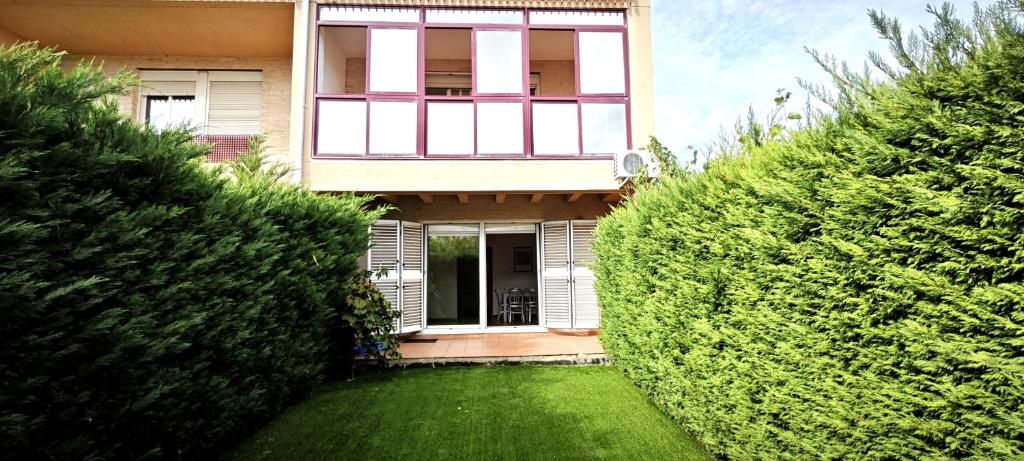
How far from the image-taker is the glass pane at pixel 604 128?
816 cm

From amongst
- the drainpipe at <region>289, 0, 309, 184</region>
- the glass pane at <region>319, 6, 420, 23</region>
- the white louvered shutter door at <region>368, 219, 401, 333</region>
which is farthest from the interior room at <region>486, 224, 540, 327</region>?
the glass pane at <region>319, 6, 420, 23</region>

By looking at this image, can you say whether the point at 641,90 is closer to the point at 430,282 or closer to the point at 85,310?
the point at 430,282

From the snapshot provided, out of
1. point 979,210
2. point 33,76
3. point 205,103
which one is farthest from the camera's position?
point 205,103

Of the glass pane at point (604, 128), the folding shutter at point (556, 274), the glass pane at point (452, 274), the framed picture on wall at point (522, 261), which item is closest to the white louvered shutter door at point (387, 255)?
the glass pane at point (452, 274)

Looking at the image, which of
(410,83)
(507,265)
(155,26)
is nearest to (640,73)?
(410,83)

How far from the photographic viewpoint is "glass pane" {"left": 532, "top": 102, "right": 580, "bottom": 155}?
320 inches

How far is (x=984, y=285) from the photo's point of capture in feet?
5.51

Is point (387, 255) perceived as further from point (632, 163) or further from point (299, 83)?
point (632, 163)

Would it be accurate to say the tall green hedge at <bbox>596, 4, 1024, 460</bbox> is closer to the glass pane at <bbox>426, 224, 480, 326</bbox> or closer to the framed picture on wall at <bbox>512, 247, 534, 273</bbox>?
the glass pane at <bbox>426, 224, 480, 326</bbox>

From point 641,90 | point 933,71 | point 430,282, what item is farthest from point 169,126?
point 430,282

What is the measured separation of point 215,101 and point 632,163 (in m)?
8.12

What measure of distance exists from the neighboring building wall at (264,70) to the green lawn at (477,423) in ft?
18.5

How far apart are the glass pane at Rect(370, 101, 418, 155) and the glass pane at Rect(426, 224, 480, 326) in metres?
2.42

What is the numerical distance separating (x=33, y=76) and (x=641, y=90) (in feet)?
25.0
